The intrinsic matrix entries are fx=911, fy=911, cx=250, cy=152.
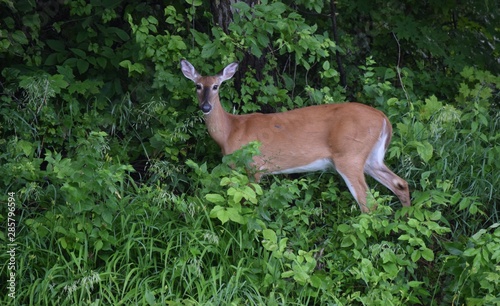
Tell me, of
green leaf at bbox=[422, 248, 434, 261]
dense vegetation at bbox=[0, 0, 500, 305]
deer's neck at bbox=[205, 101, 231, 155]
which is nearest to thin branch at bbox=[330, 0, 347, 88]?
dense vegetation at bbox=[0, 0, 500, 305]

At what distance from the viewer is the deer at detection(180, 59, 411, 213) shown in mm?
6641

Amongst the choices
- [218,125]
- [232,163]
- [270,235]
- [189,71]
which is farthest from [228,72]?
[270,235]

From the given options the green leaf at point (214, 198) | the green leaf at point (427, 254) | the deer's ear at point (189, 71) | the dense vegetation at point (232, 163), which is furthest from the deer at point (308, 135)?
the green leaf at point (214, 198)

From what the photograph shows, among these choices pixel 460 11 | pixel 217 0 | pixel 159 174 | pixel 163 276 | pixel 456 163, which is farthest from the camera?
pixel 460 11

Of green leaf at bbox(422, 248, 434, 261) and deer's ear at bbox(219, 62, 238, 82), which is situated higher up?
green leaf at bbox(422, 248, 434, 261)

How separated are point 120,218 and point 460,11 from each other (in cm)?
478

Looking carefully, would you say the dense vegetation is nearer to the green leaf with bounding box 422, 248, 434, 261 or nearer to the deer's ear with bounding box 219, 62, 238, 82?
the green leaf with bounding box 422, 248, 434, 261

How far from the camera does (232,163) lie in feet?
19.5

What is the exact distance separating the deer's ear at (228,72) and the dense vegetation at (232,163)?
0.17 meters

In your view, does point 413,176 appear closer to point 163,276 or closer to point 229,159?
point 229,159

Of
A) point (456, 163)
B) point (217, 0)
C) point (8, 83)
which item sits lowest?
point (8, 83)

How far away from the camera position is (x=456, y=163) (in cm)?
665

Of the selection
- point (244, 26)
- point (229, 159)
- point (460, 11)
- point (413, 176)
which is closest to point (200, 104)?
point (244, 26)

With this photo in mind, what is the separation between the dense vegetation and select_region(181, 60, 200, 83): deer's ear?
195 millimetres
